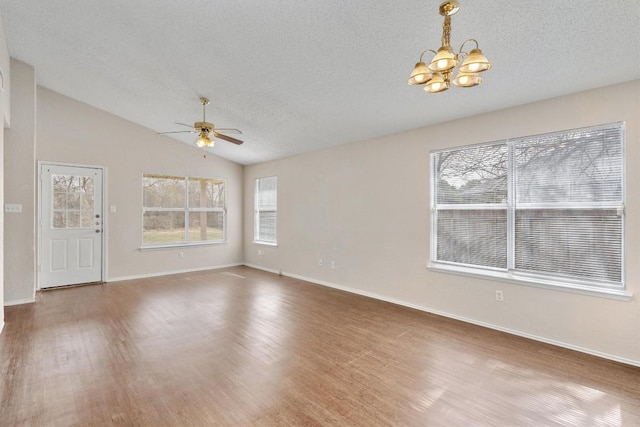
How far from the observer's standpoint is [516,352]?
2.95 m

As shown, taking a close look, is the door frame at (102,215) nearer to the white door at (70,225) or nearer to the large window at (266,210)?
the white door at (70,225)

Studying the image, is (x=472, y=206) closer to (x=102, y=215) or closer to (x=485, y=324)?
(x=485, y=324)

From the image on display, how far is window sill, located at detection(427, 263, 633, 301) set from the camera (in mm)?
2824

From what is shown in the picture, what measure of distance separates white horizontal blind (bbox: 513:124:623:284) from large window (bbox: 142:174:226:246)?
19.1 ft

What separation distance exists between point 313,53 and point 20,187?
4.38 m

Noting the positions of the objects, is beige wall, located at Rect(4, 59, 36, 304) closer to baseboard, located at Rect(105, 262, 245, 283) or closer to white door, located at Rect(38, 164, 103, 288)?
white door, located at Rect(38, 164, 103, 288)

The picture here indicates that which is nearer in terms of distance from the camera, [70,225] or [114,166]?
[70,225]

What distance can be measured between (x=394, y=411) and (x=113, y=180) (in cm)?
590

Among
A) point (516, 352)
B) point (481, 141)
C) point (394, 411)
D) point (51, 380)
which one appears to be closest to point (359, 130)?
point (481, 141)

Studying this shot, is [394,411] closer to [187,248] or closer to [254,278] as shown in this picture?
[254,278]

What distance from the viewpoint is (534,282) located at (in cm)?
324

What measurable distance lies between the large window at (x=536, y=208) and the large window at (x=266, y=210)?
11.9 feet

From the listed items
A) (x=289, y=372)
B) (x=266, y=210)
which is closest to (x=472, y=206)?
(x=289, y=372)

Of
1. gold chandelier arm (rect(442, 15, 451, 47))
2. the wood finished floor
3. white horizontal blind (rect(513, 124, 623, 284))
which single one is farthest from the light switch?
white horizontal blind (rect(513, 124, 623, 284))
